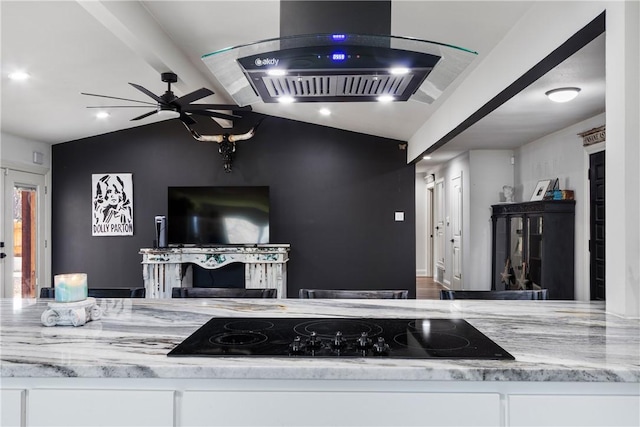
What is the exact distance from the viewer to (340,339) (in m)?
1.35

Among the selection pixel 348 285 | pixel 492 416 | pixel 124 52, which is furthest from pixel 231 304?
pixel 348 285

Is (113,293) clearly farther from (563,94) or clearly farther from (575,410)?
(563,94)

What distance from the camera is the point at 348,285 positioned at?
6270 millimetres

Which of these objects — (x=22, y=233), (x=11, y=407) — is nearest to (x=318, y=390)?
(x=11, y=407)

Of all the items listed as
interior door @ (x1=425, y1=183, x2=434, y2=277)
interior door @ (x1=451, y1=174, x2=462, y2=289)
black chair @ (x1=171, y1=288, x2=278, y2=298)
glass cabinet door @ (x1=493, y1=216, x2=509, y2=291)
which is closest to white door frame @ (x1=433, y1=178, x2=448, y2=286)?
interior door @ (x1=425, y1=183, x2=434, y2=277)

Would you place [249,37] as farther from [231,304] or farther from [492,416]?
[492,416]

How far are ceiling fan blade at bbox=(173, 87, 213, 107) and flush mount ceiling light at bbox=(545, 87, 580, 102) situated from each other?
266 centimetres

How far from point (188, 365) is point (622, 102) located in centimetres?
169

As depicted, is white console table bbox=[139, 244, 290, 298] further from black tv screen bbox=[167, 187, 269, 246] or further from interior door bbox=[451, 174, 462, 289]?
interior door bbox=[451, 174, 462, 289]

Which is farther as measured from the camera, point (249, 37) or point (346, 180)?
point (346, 180)

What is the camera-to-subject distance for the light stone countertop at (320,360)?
114 cm

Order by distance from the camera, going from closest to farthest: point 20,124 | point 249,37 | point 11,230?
point 249,37 → point 20,124 → point 11,230

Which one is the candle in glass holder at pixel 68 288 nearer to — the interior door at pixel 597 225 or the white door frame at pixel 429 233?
the interior door at pixel 597 225

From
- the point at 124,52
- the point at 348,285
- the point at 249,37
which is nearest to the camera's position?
the point at 249,37
